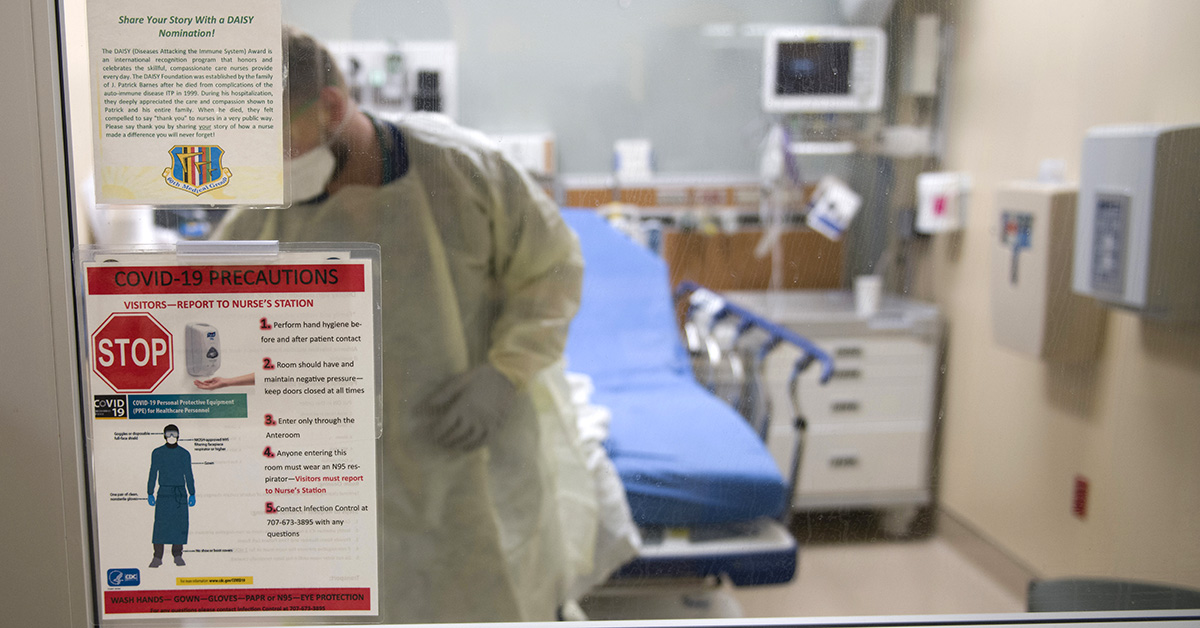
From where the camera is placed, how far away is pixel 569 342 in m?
0.78

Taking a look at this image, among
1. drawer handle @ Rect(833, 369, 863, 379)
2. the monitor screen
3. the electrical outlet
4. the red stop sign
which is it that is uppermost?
the monitor screen

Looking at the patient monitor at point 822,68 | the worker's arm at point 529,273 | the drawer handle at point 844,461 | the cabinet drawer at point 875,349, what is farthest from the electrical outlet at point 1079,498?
the worker's arm at point 529,273

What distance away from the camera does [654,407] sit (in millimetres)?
900

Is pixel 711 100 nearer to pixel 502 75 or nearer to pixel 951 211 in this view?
pixel 502 75

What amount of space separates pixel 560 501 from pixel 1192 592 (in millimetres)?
675

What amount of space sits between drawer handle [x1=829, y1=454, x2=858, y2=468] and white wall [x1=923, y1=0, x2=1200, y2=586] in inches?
7.3

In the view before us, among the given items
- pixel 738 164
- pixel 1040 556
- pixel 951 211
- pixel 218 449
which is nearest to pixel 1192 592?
pixel 1040 556

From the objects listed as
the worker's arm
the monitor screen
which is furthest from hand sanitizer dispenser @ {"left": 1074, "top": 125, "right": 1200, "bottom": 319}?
the worker's arm

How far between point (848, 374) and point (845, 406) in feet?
0.25

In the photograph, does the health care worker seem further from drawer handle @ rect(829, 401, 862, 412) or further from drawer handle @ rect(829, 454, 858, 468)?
drawer handle @ rect(829, 401, 862, 412)

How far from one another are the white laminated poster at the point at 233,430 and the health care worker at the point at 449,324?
0.04 m

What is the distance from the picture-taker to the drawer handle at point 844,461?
3.31ft

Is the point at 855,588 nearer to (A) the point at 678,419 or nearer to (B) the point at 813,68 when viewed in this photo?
(A) the point at 678,419

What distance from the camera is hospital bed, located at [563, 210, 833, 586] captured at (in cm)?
79
